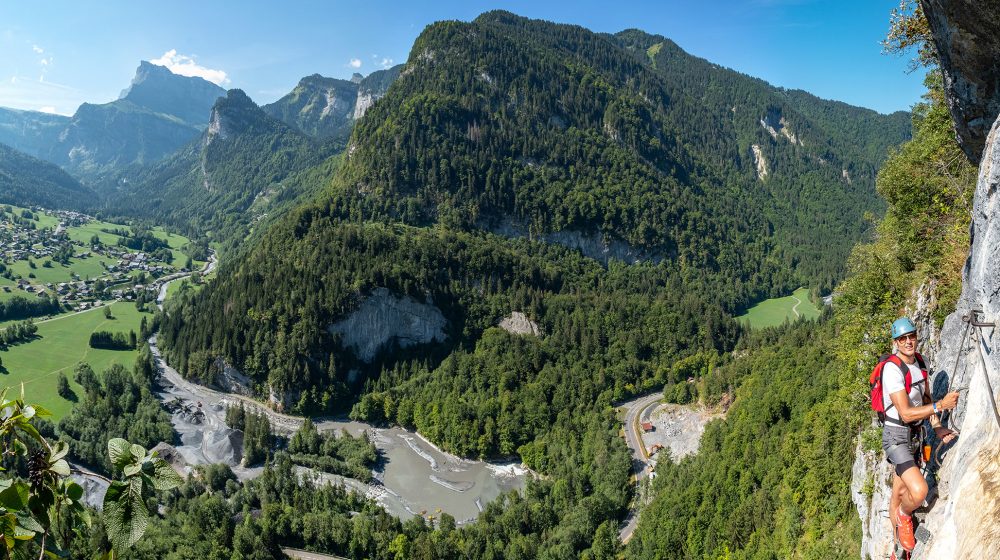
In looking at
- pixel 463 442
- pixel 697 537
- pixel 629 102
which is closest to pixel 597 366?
pixel 463 442

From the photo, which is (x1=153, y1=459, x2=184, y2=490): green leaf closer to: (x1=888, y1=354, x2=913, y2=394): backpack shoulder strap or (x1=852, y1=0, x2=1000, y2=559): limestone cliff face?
(x1=852, y1=0, x2=1000, y2=559): limestone cliff face

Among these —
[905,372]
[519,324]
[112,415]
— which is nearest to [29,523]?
[905,372]

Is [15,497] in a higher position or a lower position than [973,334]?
lower

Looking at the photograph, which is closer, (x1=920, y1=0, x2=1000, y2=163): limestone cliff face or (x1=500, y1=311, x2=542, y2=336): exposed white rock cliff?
(x1=920, y1=0, x2=1000, y2=163): limestone cliff face

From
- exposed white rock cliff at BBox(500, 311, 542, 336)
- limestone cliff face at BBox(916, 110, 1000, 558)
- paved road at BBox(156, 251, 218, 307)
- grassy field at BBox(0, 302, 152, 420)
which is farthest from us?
paved road at BBox(156, 251, 218, 307)

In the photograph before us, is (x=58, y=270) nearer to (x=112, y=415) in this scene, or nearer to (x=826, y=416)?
(x=112, y=415)

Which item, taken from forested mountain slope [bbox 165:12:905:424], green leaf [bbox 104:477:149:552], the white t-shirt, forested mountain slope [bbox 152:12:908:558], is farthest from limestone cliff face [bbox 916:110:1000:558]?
forested mountain slope [bbox 165:12:905:424]
